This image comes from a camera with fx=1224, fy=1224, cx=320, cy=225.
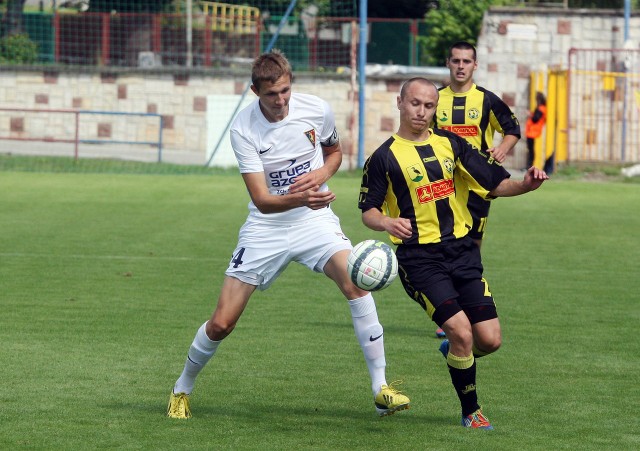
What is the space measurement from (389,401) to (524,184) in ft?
4.74

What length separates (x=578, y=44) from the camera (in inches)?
1176

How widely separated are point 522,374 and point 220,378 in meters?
2.08

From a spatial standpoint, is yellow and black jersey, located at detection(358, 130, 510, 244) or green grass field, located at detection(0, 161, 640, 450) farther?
yellow and black jersey, located at detection(358, 130, 510, 244)

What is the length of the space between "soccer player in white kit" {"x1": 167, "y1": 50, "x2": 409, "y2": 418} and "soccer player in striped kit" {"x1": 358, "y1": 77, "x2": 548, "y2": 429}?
0.39 meters

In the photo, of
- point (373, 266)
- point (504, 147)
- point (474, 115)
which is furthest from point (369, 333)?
point (474, 115)

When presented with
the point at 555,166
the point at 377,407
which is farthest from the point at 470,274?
the point at 555,166

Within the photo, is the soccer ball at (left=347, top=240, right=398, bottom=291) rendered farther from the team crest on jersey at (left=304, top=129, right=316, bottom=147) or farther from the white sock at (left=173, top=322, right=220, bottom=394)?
the white sock at (left=173, top=322, right=220, bottom=394)

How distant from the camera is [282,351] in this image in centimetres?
926

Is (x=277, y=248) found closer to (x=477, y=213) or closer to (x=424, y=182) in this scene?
(x=424, y=182)

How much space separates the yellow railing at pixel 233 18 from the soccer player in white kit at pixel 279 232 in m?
30.9

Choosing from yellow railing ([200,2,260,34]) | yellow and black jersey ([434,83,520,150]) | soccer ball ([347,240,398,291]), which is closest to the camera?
soccer ball ([347,240,398,291])

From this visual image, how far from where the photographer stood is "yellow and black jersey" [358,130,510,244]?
7027 mm

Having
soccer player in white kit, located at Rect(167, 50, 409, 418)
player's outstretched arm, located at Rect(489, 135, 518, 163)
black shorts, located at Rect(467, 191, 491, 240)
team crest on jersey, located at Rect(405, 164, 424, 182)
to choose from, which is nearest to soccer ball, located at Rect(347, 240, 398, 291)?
soccer player in white kit, located at Rect(167, 50, 409, 418)

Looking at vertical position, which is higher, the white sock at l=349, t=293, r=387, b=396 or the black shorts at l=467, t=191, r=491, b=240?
the black shorts at l=467, t=191, r=491, b=240
